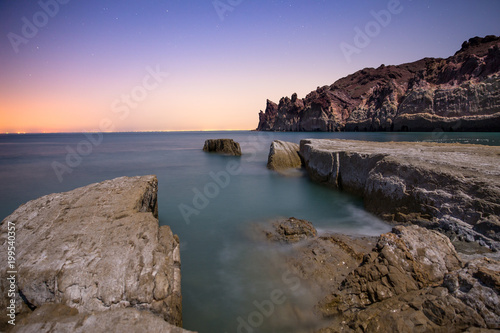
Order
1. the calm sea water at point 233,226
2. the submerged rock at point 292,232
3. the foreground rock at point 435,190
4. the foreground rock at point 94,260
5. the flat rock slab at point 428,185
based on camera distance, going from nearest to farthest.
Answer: the foreground rock at point 94,260 < the calm sea water at point 233,226 < the foreground rock at point 435,190 < the flat rock slab at point 428,185 < the submerged rock at point 292,232

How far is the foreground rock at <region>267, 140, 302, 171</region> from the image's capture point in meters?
14.0

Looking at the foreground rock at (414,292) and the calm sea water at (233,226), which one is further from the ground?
the foreground rock at (414,292)

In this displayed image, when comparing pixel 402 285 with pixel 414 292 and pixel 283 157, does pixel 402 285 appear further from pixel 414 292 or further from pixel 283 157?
pixel 283 157

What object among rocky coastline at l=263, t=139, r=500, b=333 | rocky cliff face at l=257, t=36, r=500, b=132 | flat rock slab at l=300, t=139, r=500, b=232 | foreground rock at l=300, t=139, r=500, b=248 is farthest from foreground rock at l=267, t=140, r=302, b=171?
rocky cliff face at l=257, t=36, r=500, b=132

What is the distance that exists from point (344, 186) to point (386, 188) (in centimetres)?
258

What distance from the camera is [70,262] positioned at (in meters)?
2.74

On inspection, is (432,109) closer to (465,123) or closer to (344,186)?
(465,123)

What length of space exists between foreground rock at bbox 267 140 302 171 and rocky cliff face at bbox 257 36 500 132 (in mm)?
47803

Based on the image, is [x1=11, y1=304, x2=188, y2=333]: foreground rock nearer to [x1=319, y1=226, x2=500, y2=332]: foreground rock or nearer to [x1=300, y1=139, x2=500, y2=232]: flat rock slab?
[x1=319, y1=226, x2=500, y2=332]: foreground rock

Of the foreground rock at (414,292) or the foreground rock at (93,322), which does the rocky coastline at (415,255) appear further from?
the foreground rock at (93,322)

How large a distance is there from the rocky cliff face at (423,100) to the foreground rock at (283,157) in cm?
4780

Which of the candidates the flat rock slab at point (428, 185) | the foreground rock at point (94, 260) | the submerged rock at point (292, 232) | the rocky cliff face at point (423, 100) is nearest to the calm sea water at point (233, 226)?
the submerged rock at point (292, 232)

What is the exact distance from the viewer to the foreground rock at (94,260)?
2.50 meters

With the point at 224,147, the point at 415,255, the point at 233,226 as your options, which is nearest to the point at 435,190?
the point at 415,255
